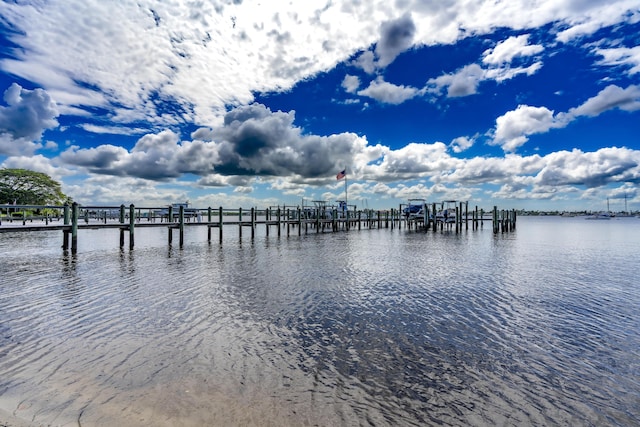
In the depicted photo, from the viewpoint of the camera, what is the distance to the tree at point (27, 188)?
5272 centimetres

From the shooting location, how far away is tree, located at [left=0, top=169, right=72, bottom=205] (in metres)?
52.7

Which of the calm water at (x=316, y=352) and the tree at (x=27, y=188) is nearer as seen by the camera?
the calm water at (x=316, y=352)

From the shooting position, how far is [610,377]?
3.97 m

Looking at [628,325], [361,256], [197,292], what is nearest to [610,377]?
[628,325]

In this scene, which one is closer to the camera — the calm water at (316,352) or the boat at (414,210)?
the calm water at (316,352)

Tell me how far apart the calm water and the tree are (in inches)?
2336

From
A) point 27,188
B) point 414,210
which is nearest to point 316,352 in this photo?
point 414,210

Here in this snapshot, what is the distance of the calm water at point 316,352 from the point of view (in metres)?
3.26

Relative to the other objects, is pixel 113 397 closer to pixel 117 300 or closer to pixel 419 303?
pixel 117 300

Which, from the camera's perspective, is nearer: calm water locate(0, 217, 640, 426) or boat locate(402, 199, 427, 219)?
calm water locate(0, 217, 640, 426)

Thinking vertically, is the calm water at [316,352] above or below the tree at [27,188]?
below

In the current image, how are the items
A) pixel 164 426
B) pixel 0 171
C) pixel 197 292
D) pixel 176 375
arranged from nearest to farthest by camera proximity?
pixel 164 426 → pixel 176 375 → pixel 197 292 → pixel 0 171

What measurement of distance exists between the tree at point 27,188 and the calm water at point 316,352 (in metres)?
59.3

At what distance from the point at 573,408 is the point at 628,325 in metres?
3.82
